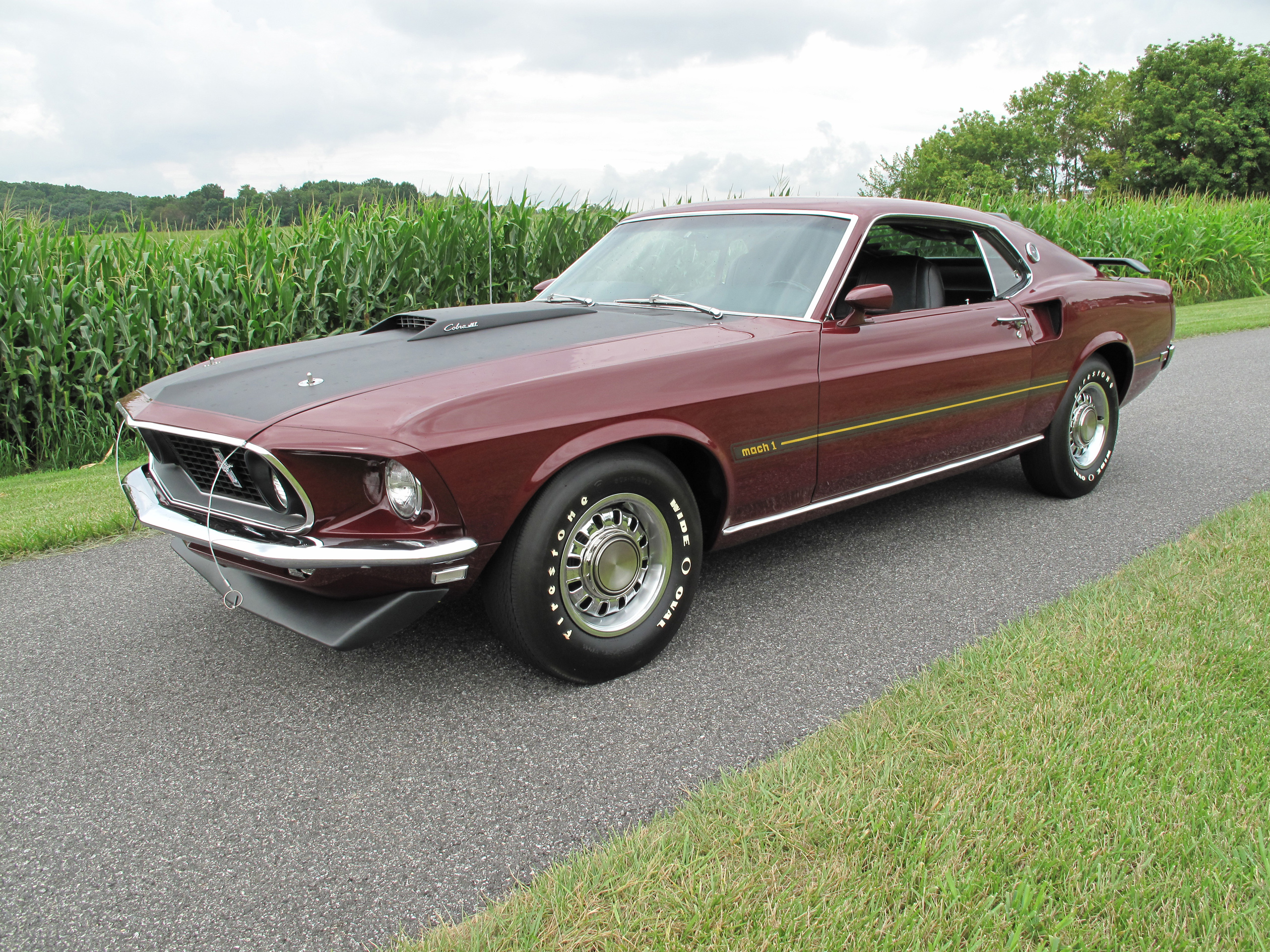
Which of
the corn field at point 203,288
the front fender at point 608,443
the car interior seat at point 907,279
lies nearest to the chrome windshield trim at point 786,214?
the car interior seat at point 907,279

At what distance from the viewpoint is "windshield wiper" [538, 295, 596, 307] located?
13.2 ft

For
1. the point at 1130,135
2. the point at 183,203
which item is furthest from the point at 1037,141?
the point at 183,203

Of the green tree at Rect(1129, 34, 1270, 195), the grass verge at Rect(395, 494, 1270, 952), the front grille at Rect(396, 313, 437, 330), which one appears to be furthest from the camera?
the green tree at Rect(1129, 34, 1270, 195)

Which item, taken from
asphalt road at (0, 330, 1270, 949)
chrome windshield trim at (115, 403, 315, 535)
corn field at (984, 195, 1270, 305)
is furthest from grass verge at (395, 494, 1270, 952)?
corn field at (984, 195, 1270, 305)

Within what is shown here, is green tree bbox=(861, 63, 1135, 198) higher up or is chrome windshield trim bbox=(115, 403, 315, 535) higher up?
green tree bbox=(861, 63, 1135, 198)

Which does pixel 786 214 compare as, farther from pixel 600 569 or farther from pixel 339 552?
pixel 339 552

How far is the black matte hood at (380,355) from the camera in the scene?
9.16 feet

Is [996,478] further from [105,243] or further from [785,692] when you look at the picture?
[105,243]

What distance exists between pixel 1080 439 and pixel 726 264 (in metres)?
2.48

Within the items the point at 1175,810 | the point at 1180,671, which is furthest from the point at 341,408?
the point at 1180,671

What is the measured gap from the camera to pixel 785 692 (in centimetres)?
293

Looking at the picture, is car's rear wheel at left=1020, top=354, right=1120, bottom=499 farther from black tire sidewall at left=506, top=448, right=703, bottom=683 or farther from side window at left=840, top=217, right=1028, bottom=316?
black tire sidewall at left=506, top=448, right=703, bottom=683

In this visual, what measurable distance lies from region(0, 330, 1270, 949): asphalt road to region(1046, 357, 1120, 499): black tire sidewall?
1.31ft

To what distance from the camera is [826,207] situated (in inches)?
157
